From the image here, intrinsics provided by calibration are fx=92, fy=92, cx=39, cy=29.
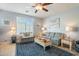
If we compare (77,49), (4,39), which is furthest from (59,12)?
(4,39)

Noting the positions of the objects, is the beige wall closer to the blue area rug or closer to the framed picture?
the framed picture

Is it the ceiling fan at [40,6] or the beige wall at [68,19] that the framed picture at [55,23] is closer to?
the beige wall at [68,19]

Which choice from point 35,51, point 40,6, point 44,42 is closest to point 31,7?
point 40,6

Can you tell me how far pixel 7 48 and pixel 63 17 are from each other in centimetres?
135

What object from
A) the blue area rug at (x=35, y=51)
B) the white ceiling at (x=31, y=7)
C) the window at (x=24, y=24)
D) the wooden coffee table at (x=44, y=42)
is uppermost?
the white ceiling at (x=31, y=7)

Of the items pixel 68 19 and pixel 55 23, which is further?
pixel 55 23

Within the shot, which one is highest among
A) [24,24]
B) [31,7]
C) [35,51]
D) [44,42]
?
[31,7]

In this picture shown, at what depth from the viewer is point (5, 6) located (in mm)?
1896

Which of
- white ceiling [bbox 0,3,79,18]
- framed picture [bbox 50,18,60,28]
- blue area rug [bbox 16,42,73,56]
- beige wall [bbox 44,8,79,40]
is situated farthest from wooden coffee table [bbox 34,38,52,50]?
white ceiling [bbox 0,3,79,18]

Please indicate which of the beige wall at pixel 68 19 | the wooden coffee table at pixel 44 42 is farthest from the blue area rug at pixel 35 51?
the beige wall at pixel 68 19

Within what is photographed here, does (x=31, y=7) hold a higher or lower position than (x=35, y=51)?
higher

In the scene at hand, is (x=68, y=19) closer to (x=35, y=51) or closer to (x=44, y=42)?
(x=44, y=42)

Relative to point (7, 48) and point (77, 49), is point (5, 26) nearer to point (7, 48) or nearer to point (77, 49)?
point (7, 48)

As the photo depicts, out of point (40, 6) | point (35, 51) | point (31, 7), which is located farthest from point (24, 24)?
point (35, 51)
